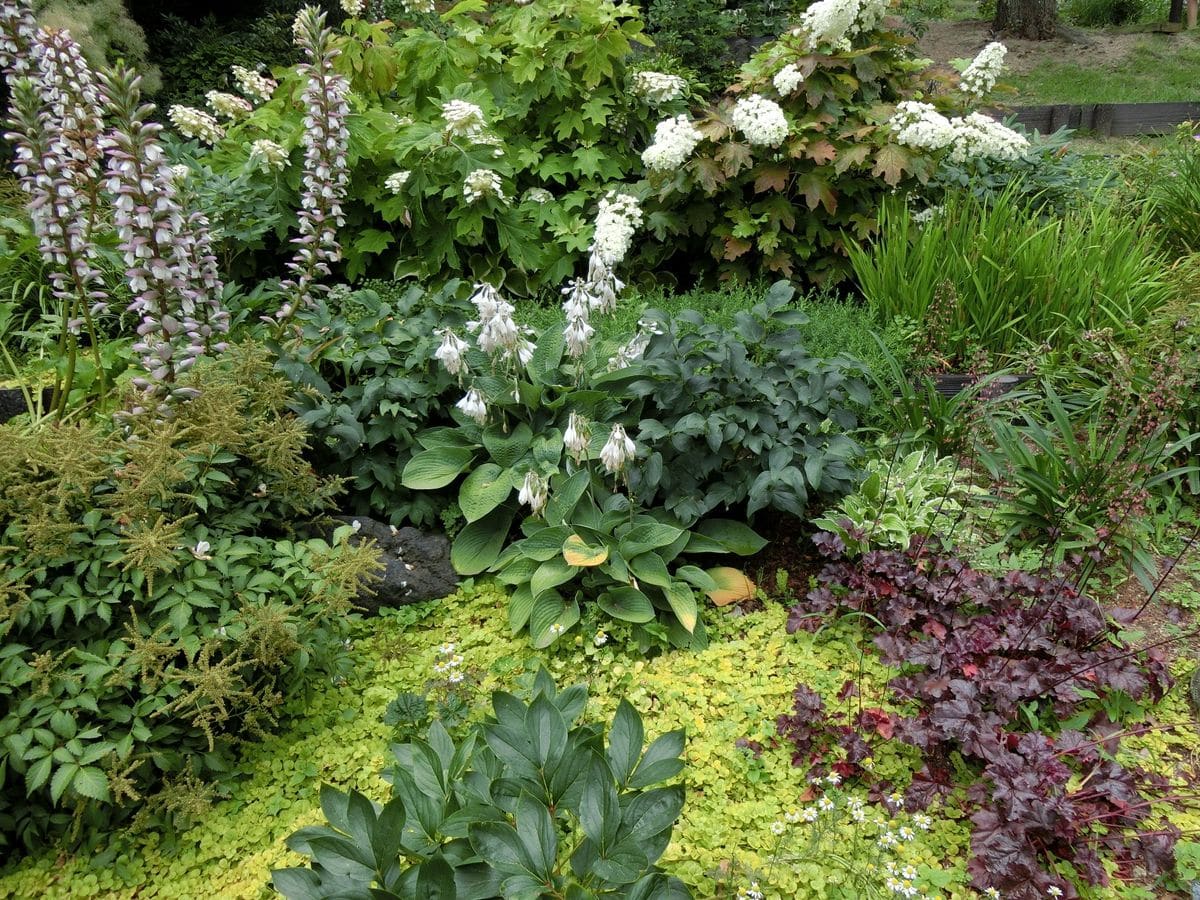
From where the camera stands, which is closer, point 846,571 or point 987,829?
point 987,829

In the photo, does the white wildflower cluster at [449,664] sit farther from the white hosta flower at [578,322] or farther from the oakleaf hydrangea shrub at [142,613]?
the white hosta flower at [578,322]

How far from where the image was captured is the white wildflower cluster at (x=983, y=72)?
4789 millimetres

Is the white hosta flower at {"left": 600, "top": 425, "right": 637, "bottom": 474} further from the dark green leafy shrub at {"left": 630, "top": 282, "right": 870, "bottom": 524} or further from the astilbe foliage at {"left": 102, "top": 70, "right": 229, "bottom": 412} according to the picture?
the astilbe foliage at {"left": 102, "top": 70, "right": 229, "bottom": 412}

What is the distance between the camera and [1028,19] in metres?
12.1

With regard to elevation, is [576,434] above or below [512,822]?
above

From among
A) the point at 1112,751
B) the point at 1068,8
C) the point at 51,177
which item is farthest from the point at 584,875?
the point at 1068,8

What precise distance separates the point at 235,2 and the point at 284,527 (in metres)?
9.70

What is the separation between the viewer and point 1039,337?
4125mm

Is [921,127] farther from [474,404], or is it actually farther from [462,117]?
[474,404]

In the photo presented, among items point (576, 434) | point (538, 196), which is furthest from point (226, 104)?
point (576, 434)

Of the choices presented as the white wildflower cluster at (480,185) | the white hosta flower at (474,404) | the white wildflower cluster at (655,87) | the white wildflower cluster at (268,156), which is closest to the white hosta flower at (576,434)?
the white hosta flower at (474,404)

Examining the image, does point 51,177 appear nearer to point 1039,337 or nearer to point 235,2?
point 1039,337

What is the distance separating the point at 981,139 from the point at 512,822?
4.66 m

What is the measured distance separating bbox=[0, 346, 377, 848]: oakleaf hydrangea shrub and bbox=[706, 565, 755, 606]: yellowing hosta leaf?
4.75 ft
